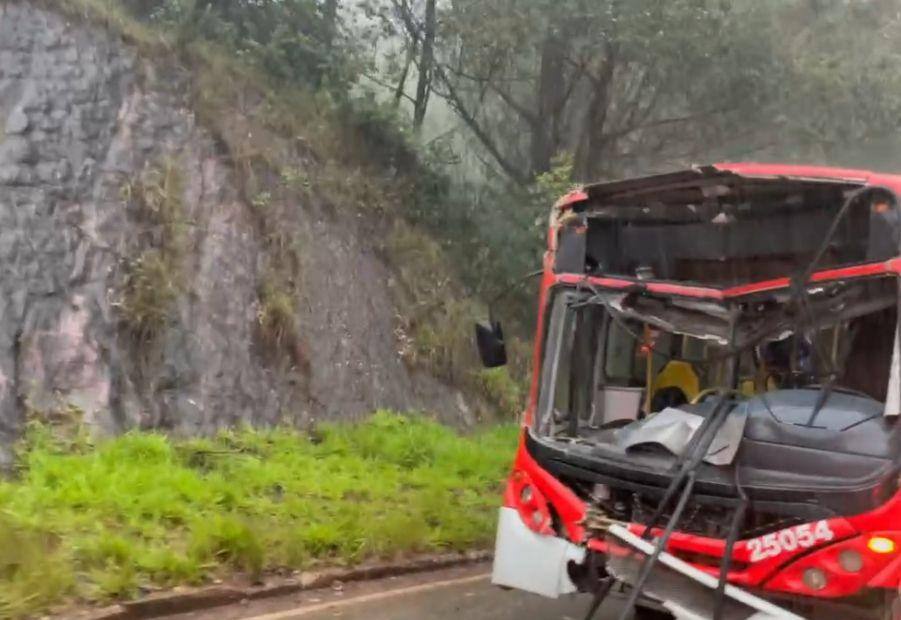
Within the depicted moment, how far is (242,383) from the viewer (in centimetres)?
1084

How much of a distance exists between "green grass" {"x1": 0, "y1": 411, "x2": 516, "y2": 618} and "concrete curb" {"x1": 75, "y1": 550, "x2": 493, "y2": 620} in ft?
0.35

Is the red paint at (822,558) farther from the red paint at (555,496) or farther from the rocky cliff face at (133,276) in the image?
the rocky cliff face at (133,276)

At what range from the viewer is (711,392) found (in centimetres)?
556

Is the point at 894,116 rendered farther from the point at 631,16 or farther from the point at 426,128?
the point at 426,128

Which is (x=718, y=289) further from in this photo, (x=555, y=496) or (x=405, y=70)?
(x=405, y=70)

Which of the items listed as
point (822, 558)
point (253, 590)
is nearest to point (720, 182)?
point (822, 558)

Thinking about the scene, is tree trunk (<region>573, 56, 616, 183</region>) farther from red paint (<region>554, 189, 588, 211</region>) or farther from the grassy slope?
red paint (<region>554, 189, 588, 211</region>)

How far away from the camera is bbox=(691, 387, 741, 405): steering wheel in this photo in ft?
17.7

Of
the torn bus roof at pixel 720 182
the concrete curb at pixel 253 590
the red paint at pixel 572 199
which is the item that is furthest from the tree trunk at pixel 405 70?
the torn bus roof at pixel 720 182

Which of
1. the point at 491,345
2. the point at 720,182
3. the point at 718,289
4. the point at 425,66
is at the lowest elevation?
the point at 491,345

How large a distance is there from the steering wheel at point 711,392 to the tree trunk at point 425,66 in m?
10.6

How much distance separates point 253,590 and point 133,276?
4.87 m

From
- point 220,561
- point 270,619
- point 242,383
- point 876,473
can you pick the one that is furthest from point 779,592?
point 242,383

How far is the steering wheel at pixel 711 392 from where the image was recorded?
5.39 metres
